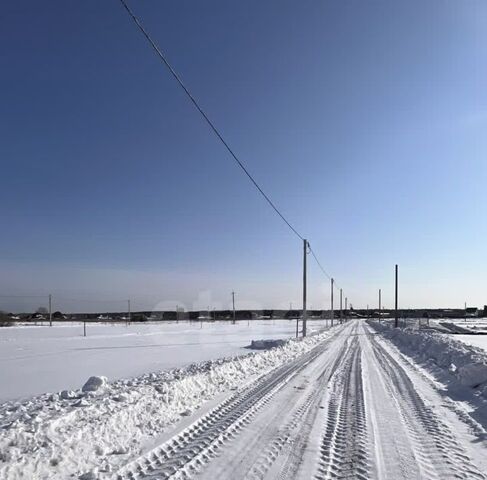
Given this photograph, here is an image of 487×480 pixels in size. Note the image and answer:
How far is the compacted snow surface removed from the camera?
529 cm

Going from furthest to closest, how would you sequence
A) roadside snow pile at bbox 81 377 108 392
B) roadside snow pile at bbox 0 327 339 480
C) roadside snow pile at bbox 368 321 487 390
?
roadside snow pile at bbox 368 321 487 390 < roadside snow pile at bbox 81 377 108 392 < roadside snow pile at bbox 0 327 339 480

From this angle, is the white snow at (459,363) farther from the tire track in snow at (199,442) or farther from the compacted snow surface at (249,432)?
the tire track in snow at (199,442)

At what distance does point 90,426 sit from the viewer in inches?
253

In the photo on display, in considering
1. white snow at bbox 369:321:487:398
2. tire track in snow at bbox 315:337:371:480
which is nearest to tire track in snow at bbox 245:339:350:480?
tire track in snow at bbox 315:337:371:480

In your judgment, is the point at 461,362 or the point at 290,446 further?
the point at 461,362

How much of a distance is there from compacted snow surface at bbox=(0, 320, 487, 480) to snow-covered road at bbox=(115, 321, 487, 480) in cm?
2

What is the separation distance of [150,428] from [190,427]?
0.63 metres

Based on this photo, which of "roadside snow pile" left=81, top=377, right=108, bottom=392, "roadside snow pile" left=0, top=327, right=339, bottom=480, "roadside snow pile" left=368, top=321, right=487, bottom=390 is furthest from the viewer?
"roadside snow pile" left=368, top=321, right=487, bottom=390

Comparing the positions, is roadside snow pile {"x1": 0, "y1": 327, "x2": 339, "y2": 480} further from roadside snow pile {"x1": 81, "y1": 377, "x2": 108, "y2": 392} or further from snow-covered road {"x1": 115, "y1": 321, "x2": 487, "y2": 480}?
snow-covered road {"x1": 115, "y1": 321, "x2": 487, "y2": 480}

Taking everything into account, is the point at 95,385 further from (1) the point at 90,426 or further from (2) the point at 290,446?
(2) the point at 290,446

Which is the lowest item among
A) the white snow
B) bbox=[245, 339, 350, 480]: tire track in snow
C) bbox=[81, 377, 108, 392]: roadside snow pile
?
the white snow

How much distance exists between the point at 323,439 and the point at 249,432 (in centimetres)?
113

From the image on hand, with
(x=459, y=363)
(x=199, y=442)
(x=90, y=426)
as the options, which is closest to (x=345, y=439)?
(x=199, y=442)

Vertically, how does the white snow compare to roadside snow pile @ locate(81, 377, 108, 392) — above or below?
below
